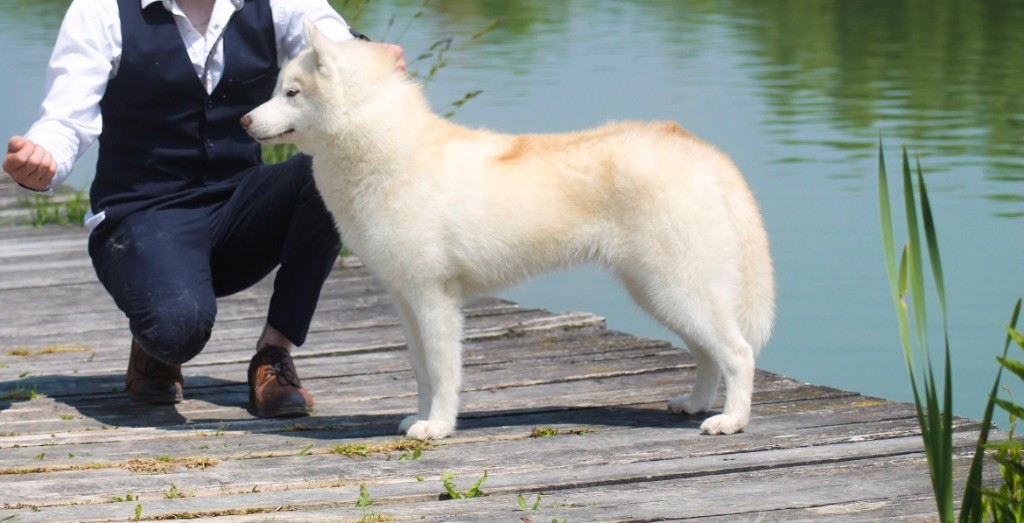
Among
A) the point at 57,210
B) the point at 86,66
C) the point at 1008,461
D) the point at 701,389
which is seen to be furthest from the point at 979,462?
the point at 57,210

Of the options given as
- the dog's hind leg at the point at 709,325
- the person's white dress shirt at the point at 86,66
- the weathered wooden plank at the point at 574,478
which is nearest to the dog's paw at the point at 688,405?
the dog's hind leg at the point at 709,325

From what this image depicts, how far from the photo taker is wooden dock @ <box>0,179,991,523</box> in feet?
10.4

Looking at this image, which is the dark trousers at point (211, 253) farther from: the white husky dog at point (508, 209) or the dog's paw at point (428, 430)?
the dog's paw at point (428, 430)

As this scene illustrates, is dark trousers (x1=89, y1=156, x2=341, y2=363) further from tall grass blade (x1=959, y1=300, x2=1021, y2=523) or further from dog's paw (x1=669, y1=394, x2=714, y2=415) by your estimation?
tall grass blade (x1=959, y1=300, x2=1021, y2=523)

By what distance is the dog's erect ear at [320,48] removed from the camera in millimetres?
3521

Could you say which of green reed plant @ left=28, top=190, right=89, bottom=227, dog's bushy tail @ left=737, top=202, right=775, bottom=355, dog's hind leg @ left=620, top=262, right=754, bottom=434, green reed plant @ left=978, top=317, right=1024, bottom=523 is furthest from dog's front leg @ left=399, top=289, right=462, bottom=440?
green reed plant @ left=28, top=190, right=89, bottom=227

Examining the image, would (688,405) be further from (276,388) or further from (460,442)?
(276,388)

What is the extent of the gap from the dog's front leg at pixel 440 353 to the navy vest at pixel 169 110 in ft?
3.11

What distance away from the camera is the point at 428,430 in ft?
12.3

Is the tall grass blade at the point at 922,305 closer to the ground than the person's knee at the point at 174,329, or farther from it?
farther from it

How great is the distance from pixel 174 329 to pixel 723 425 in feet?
5.43

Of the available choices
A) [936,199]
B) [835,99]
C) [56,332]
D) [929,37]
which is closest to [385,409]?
[56,332]

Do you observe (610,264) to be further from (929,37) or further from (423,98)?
(929,37)

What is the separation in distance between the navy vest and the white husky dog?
Result: 0.63 metres
